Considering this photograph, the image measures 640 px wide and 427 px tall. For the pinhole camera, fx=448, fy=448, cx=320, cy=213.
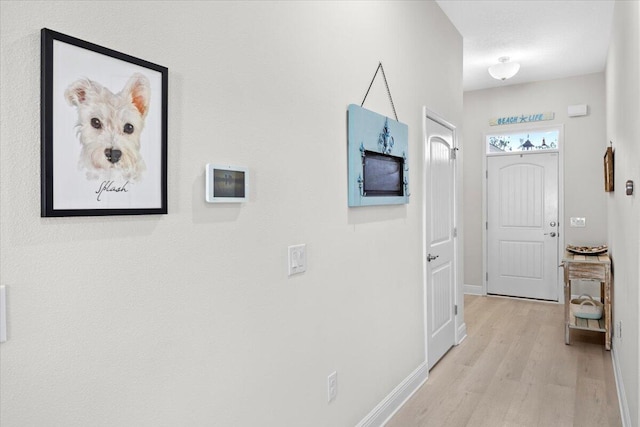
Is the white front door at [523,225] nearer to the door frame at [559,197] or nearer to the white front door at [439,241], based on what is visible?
the door frame at [559,197]

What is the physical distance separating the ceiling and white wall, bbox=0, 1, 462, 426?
4.65 feet

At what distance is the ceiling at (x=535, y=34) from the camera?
360 cm

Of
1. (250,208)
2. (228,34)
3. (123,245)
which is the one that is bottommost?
(123,245)

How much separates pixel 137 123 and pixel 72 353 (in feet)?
2.04

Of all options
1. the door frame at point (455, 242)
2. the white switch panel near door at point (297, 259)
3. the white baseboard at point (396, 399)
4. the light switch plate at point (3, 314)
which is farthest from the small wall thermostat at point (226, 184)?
the door frame at point (455, 242)

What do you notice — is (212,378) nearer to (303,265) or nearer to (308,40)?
(303,265)

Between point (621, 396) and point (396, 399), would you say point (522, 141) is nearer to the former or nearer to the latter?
point (621, 396)

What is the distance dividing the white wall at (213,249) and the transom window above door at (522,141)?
3.93 m

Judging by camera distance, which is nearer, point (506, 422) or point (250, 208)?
point (250, 208)

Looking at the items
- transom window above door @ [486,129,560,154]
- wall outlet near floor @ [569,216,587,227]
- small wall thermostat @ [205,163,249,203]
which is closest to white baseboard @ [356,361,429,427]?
small wall thermostat @ [205,163,249,203]

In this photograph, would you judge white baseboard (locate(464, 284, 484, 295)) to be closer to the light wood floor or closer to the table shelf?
the light wood floor

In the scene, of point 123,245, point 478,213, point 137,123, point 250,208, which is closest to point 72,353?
point 123,245

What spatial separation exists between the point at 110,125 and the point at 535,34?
4195mm

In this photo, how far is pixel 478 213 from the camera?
20.6 ft
